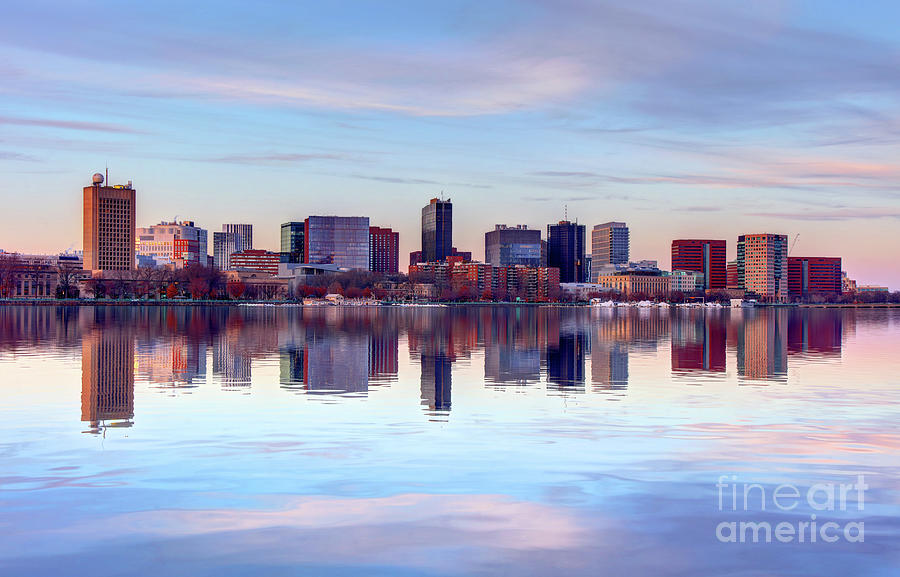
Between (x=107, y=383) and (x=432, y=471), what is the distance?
60.7 feet

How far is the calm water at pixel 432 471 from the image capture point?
10.8m

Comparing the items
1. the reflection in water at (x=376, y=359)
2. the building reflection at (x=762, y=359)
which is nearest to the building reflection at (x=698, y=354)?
the reflection in water at (x=376, y=359)

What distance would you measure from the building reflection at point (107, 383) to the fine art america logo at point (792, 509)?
584 inches

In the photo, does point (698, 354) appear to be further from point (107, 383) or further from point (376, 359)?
point (107, 383)

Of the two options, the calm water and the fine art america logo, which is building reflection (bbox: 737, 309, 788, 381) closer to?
the calm water

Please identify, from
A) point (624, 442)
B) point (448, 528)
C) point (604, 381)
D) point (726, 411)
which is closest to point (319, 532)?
point (448, 528)

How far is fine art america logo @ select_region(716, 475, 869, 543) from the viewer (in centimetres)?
1167

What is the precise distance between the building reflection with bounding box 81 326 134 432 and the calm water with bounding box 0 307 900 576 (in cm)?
18

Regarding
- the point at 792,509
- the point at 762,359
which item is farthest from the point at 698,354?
the point at 792,509

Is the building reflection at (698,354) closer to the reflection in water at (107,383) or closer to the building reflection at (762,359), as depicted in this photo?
the building reflection at (762,359)

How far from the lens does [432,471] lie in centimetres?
1548

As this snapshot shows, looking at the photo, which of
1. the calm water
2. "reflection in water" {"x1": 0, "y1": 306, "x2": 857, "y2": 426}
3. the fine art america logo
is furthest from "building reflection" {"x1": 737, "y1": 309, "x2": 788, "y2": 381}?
the fine art america logo

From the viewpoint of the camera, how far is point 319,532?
11641 mm

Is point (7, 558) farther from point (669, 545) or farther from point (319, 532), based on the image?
point (669, 545)
